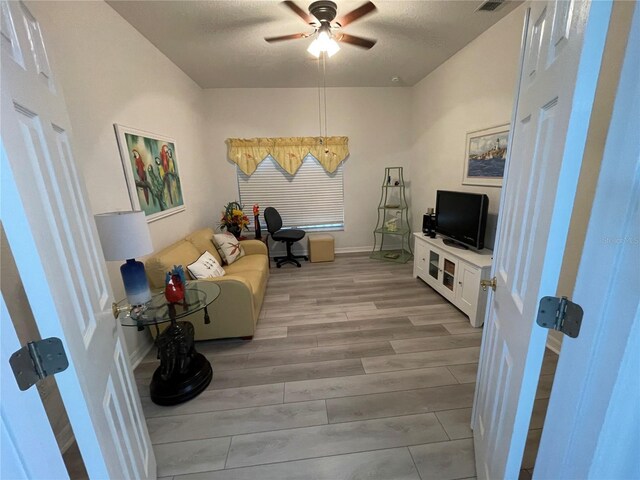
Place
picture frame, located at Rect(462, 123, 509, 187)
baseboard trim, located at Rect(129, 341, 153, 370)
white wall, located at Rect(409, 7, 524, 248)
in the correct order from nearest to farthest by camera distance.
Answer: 1. baseboard trim, located at Rect(129, 341, 153, 370)
2. white wall, located at Rect(409, 7, 524, 248)
3. picture frame, located at Rect(462, 123, 509, 187)

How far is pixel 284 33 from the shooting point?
267 cm

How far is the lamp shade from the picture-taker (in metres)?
1.58

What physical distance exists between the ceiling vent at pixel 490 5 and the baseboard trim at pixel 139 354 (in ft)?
13.2

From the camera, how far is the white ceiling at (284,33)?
7.25 feet

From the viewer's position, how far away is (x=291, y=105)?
432 centimetres

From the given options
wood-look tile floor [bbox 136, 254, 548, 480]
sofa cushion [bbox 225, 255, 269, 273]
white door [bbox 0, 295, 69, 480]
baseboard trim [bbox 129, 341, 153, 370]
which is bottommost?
wood-look tile floor [bbox 136, 254, 548, 480]

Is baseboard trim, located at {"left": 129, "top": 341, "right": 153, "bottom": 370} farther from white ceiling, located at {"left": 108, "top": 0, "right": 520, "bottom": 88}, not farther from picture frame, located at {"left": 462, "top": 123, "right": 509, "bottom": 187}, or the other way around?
picture frame, located at {"left": 462, "top": 123, "right": 509, "bottom": 187}

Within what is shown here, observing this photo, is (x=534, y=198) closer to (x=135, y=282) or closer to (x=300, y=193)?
(x=135, y=282)

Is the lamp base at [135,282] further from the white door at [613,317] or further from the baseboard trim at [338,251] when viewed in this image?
the baseboard trim at [338,251]

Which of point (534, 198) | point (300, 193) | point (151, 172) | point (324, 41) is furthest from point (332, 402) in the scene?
point (300, 193)

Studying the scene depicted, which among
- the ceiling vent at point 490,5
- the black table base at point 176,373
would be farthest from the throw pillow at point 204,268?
the ceiling vent at point 490,5

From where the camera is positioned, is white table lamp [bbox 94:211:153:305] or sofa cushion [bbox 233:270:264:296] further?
sofa cushion [bbox 233:270:264:296]

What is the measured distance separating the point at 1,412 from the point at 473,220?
3237mm

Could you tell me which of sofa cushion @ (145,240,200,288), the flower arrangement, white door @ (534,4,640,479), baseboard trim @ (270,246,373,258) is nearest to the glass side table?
sofa cushion @ (145,240,200,288)
